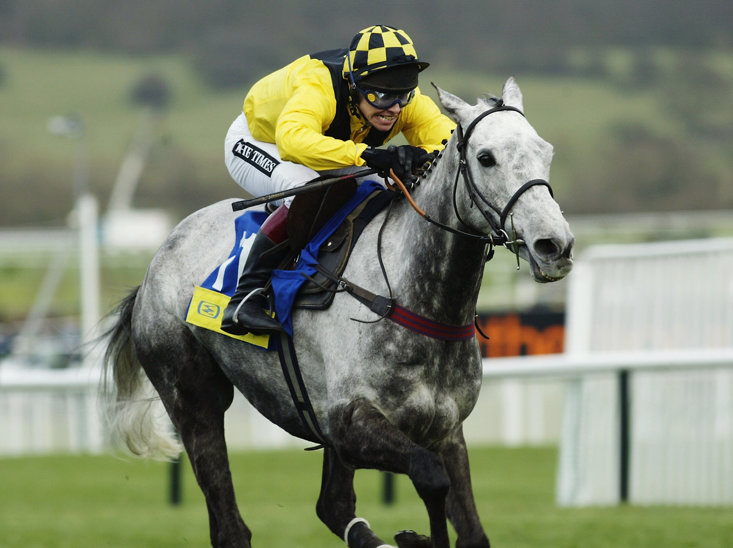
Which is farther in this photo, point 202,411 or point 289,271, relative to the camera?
point 202,411

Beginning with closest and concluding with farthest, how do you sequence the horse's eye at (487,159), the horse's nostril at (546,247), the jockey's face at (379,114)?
the horse's nostril at (546,247) < the horse's eye at (487,159) < the jockey's face at (379,114)

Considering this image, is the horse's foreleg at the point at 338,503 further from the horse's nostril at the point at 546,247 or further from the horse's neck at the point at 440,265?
the horse's nostril at the point at 546,247

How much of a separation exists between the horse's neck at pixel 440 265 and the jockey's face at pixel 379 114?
34 centimetres

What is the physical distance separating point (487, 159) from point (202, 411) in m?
1.88

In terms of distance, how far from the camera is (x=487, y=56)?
278ft

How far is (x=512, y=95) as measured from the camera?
407 centimetres

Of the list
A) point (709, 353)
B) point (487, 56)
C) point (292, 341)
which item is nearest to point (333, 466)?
point (292, 341)

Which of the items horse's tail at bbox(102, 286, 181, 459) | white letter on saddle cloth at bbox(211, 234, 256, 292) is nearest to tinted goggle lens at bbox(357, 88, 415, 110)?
white letter on saddle cloth at bbox(211, 234, 256, 292)

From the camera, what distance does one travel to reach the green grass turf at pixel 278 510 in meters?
6.48

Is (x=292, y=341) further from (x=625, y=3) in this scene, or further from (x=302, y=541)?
(x=625, y=3)

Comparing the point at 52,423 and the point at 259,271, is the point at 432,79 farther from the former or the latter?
the point at 259,271

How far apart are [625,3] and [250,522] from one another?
94962 mm

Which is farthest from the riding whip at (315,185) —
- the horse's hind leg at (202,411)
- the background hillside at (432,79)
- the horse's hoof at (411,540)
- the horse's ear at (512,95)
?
the background hillside at (432,79)

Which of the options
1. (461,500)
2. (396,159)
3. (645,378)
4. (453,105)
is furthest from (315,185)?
(645,378)
